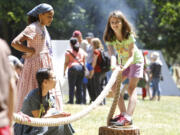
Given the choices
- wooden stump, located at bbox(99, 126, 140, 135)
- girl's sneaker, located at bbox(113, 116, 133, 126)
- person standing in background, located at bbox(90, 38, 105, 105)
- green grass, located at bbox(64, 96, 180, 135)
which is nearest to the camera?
wooden stump, located at bbox(99, 126, 140, 135)

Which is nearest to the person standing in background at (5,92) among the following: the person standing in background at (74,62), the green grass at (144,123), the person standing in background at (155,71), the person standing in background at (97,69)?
the green grass at (144,123)

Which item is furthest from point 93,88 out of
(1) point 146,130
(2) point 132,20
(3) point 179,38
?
(2) point 132,20

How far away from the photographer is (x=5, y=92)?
246cm

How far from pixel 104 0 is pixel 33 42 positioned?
23.5 meters

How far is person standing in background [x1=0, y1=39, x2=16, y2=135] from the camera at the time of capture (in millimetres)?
2451

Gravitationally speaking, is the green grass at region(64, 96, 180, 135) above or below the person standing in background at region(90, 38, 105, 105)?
below

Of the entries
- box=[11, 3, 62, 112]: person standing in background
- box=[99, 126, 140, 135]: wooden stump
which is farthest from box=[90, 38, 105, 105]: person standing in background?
box=[99, 126, 140, 135]: wooden stump

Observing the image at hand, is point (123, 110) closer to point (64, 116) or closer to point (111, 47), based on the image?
point (111, 47)

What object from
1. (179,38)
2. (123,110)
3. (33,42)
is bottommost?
(123,110)

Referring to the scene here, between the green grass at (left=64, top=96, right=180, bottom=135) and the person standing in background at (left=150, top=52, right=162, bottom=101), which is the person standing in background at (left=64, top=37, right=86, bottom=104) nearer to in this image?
the green grass at (left=64, top=96, right=180, bottom=135)

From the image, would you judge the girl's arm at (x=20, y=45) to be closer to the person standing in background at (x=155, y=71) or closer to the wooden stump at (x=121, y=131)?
the wooden stump at (x=121, y=131)

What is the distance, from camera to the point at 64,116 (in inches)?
169

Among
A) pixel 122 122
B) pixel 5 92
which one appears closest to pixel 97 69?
pixel 122 122

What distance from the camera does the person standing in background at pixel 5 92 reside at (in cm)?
245
